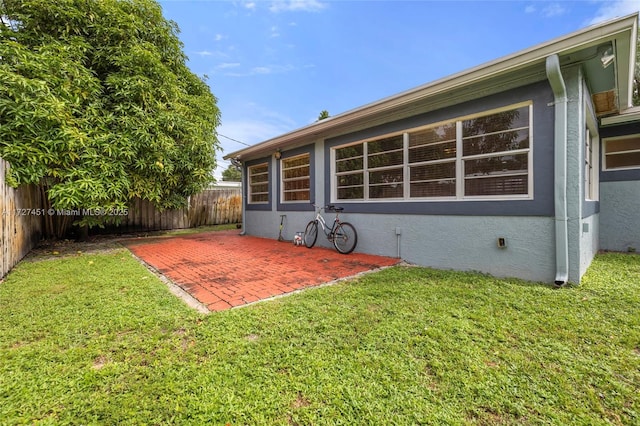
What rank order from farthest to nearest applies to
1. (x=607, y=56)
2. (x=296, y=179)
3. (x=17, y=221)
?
1. (x=296, y=179)
2. (x=17, y=221)
3. (x=607, y=56)

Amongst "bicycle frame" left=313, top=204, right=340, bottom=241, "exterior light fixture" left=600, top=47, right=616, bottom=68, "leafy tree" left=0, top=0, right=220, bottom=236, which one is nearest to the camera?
"exterior light fixture" left=600, top=47, right=616, bottom=68

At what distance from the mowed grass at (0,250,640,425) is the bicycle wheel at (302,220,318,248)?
3227mm

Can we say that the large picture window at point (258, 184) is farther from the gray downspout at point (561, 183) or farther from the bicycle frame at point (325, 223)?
the gray downspout at point (561, 183)

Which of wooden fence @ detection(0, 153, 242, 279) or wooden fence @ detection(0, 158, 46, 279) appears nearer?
wooden fence @ detection(0, 158, 46, 279)

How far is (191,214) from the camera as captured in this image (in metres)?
11.1

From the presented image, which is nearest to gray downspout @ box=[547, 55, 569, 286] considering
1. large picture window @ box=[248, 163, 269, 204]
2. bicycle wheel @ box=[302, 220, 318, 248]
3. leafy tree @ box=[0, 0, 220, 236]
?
bicycle wheel @ box=[302, 220, 318, 248]

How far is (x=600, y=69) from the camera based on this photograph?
354 centimetres

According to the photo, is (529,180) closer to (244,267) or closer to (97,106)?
(244,267)

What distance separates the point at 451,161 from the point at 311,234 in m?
3.49

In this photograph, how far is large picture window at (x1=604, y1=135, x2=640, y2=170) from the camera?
18.4 ft

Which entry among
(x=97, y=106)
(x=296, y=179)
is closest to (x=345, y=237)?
(x=296, y=179)

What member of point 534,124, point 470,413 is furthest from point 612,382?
point 534,124

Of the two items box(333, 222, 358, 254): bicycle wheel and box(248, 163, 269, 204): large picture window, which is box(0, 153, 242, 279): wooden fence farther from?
box(333, 222, 358, 254): bicycle wheel

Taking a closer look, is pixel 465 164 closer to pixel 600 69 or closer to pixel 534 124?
pixel 534 124
